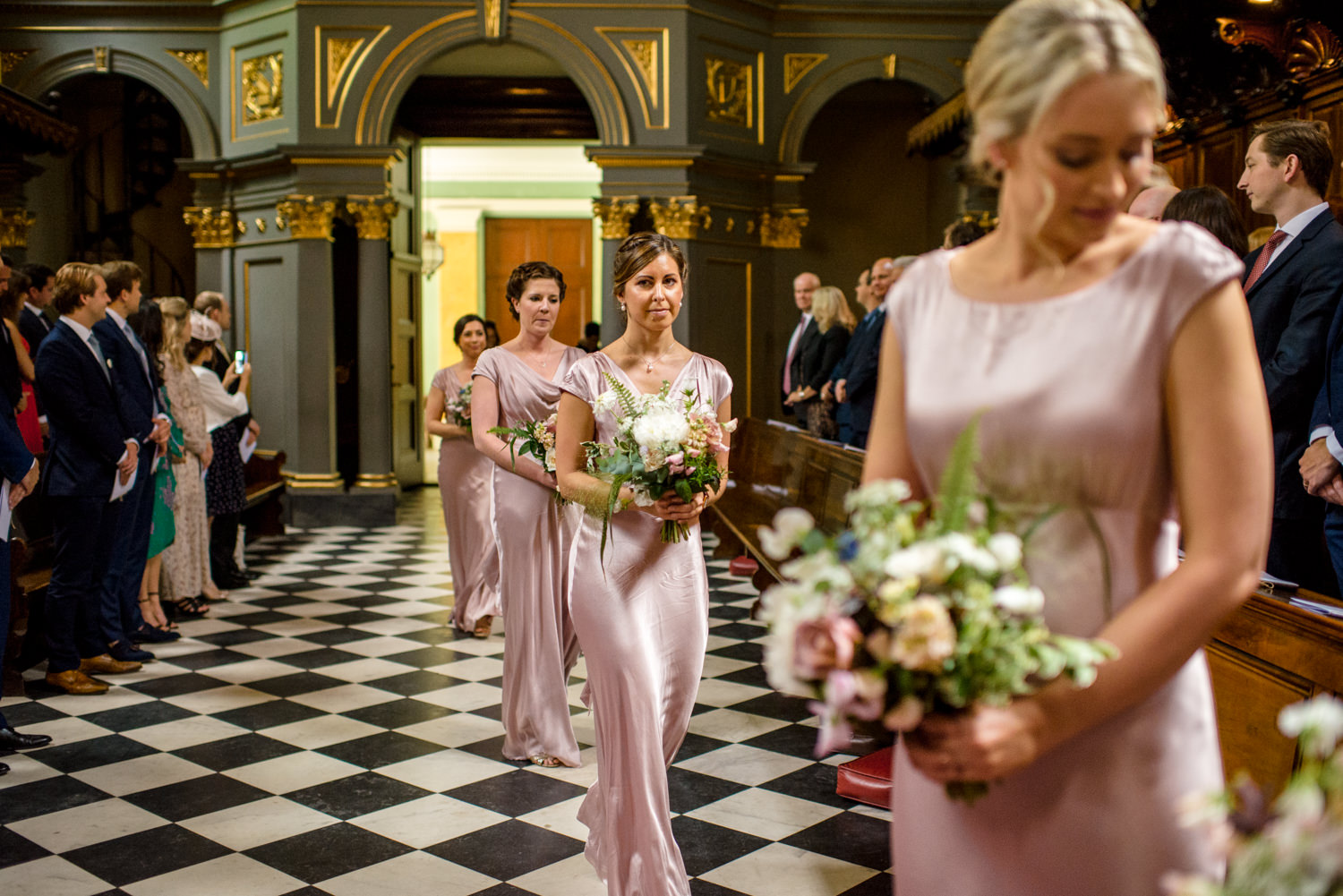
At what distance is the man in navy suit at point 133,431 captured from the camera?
5.79 m

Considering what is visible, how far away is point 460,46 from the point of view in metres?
11.4

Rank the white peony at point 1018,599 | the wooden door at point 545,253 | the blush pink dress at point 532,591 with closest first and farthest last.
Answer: the white peony at point 1018,599 → the blush pink dress at point 532,591 → the wooden door at point 545,253

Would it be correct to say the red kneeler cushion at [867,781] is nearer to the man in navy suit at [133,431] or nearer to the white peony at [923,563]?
the white peony at [923,563]

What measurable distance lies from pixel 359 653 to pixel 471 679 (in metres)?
0.84

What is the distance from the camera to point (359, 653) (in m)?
6.32

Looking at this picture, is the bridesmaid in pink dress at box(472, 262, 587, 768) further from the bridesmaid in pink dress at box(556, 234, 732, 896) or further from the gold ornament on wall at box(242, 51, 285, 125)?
the gold ornament on wall at box(242, 51, 285, 125)

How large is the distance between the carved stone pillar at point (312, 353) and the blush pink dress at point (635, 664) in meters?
8.58

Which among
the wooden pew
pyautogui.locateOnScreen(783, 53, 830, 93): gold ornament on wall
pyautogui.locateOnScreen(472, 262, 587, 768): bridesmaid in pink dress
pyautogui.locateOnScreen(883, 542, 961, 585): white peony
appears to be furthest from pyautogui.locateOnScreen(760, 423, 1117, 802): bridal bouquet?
pyautogui.locateOnScreen(783, 53, 830, 93): gold ornament on wall

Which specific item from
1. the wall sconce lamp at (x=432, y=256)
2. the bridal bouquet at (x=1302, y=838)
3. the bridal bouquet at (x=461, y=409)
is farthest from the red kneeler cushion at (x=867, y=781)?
the wall sconce lamp at (x=432, y=256)

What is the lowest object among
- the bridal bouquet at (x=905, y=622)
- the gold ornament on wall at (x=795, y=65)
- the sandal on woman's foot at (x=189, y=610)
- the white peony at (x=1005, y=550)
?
the sandal on woman's foot at (x=189, y=610)

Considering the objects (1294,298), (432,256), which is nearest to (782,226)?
(432,256)

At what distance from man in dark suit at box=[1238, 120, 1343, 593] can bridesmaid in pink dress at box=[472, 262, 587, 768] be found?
95.0 inches

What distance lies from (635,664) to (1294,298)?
2.49m

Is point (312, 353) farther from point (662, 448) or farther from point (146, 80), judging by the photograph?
point (662, 448)
